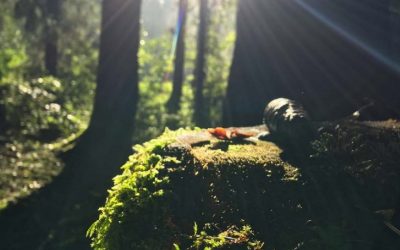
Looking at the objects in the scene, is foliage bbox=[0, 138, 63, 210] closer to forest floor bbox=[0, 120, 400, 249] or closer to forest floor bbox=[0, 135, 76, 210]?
forest floor bbox=[0, 135, 76, 210]

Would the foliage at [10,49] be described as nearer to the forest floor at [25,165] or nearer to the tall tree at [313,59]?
the forest floor at [25,165]

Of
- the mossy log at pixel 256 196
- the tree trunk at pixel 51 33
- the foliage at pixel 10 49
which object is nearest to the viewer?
the mossy log at pixel 256 196

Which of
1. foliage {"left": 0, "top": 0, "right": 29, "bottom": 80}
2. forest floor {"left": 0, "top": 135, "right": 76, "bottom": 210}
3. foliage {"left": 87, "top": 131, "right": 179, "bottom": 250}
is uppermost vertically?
foliage {"left": 87, "top": 131, "right": 179, "bottom": 250}

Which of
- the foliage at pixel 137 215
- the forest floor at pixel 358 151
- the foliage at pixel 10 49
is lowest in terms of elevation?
the foliage at pixel 10 49

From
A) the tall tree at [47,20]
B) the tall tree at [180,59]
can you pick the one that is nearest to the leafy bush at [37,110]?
the tall tree at [47,20]

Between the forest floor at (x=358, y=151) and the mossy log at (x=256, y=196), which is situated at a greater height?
the forest floor at (x=358, y=151)

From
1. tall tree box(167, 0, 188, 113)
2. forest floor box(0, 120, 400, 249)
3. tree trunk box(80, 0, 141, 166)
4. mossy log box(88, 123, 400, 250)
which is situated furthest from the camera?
tall tree box(167, 0, 188, 113)

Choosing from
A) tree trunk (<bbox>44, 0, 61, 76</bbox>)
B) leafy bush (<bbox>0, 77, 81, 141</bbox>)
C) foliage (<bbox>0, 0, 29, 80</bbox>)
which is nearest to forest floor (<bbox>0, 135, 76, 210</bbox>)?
leafy bush (<bbox>0, 77, 81, 141</bbox>)
